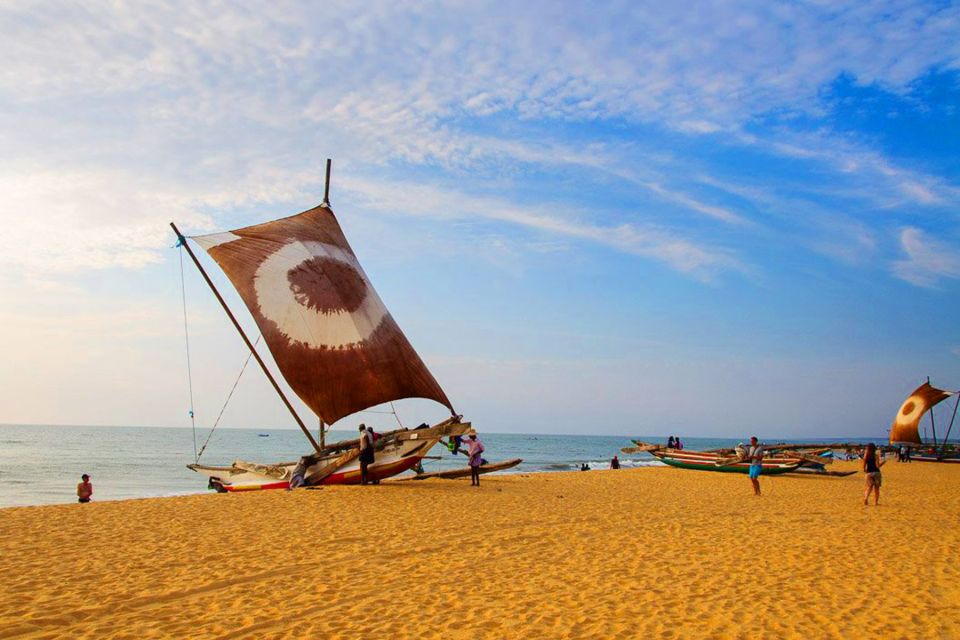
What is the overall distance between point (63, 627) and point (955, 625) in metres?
9.34

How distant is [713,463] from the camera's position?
104ft

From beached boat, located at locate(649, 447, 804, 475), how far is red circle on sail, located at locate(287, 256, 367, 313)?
19955 millimetres

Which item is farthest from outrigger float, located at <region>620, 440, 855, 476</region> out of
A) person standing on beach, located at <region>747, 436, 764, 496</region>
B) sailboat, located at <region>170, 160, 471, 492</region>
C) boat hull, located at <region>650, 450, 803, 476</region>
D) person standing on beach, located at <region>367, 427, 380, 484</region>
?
person standing on beach, located at <region>367, 427, 380, 484</region>

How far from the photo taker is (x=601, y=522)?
44.8 feet

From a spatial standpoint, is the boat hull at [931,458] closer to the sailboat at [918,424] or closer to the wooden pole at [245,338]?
the sailboat at [918,424]

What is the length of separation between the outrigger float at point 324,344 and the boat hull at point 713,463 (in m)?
16.9

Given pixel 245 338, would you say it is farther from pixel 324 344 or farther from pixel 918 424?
pixel 918 424

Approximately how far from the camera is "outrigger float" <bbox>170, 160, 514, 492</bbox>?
19016mm

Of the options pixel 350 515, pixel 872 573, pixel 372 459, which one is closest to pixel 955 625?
pixel 872 573

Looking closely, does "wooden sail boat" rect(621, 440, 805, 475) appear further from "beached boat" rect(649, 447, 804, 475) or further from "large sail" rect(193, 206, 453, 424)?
"large sail" rect(193, 206, 453, 424)

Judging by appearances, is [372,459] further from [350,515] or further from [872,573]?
[872,573]

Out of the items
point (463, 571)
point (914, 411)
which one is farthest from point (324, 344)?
point (914, 411)

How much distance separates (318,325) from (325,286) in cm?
139

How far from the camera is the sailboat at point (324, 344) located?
749 inches
